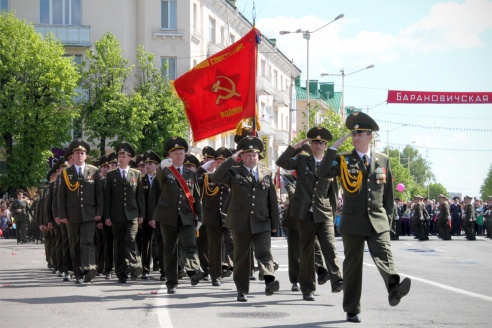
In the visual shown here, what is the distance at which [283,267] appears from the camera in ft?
63.2

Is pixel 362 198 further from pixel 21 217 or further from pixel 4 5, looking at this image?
pixel 4 5

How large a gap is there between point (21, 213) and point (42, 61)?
1278cm

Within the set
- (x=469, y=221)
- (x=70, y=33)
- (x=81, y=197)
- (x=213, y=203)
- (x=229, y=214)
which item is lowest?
(x=469, y=221)

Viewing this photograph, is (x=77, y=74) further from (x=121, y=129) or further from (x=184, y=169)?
(x=184, y=169)

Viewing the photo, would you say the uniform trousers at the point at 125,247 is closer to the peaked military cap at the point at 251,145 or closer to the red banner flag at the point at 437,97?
the peaked military cap at the point at 251,145

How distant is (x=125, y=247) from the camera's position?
15805 millimetres

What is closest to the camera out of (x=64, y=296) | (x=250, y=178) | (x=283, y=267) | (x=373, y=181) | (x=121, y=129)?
(x=373, y=181)

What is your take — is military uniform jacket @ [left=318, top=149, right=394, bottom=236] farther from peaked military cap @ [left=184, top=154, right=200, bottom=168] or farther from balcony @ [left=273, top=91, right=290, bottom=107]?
balcony @ [left=273, top=91, right=290, bottom=107]

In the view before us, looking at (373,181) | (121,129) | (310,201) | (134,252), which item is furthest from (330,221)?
(121,129)

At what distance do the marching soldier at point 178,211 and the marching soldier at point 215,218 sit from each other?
65 cm

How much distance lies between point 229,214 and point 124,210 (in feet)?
12.6

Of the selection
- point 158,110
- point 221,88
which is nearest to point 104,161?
point 221,88

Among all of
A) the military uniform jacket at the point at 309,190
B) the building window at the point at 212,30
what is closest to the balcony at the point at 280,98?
the building window at the point at 212,30

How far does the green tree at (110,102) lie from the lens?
5069 centimetres
